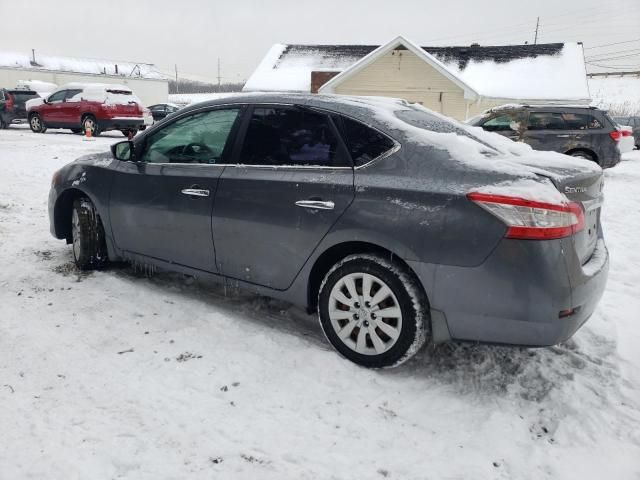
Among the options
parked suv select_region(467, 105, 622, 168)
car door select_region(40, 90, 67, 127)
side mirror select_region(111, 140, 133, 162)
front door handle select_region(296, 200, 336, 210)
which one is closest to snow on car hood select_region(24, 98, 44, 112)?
car door select_region(40, 90, 67, 127)

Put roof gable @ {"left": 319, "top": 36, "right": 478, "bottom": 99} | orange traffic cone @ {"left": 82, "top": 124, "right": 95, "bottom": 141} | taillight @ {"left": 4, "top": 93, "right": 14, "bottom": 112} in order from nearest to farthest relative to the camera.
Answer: orange traffic cone @ {"left": 82, "top": 124, "right": 95, "bottom": 141} → roof gable @ {"left": 319, "top": 36, "right": 478, "bottom": 99} → taillight @ {"left": 4, "top": 93, "right": 14, "bottom": 112}

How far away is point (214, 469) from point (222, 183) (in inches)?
75.0

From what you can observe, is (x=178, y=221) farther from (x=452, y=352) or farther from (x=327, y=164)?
(x=452, y=352)

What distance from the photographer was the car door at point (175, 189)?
142 inches

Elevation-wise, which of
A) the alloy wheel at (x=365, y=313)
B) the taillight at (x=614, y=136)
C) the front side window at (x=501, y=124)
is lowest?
the alloy wheel at (x=365, y=313)

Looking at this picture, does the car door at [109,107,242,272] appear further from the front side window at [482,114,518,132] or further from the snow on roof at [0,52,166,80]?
the snow on roof at [0,52,166,80]

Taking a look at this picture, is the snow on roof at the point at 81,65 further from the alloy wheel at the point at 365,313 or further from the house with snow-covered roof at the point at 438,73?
the alloy wheel at the point at 365,313

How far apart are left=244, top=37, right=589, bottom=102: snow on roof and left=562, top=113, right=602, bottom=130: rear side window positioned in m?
10.7

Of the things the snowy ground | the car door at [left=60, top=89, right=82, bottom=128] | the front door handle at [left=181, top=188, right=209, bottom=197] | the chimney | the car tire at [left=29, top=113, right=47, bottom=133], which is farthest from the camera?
the chimney

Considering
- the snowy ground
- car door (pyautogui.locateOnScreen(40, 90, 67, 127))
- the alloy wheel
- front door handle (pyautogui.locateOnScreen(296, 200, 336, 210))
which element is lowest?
the snowy ground

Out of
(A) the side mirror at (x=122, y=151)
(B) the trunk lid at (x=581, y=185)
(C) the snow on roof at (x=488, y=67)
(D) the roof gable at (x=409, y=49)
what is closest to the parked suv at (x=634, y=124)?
(C) the snow on roof at (x=488, y=67)

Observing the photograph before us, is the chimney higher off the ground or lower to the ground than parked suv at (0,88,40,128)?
higher

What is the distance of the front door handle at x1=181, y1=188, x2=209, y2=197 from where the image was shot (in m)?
3.55

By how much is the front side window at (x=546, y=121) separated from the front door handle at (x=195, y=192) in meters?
10.4
